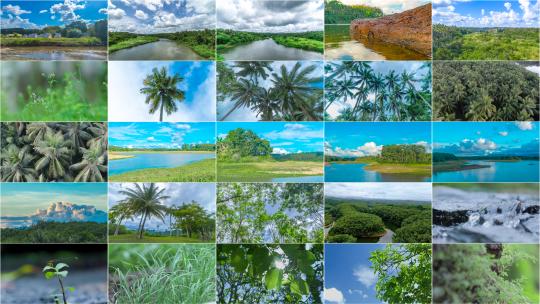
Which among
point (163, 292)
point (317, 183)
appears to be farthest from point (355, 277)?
point (163, 292)

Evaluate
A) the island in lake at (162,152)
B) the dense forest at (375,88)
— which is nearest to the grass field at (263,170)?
the island in lake at (162,152)

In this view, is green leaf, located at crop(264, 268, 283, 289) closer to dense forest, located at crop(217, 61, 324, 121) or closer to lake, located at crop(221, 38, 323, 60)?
dense forest, located at crop(217, 61, 324, 121)

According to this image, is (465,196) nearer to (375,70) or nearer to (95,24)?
(375,70)

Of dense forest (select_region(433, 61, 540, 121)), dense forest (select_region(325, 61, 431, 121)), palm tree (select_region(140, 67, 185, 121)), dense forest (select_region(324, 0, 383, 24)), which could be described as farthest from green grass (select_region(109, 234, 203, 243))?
dense forest (select_region(433, 61, 540, 121))

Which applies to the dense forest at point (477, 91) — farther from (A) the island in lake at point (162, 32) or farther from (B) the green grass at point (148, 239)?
(B) the green grass at point (148, 239)

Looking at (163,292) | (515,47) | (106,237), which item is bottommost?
(163,292)

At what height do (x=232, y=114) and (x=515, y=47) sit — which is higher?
(x=515, y=47)
